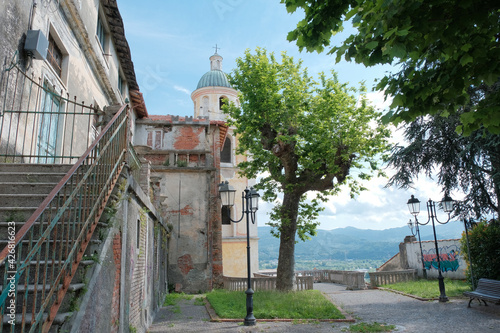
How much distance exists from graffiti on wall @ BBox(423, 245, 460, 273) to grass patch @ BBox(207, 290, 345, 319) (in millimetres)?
9608

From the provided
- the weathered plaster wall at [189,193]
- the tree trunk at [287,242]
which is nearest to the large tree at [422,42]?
the tree trunk at [287,242]

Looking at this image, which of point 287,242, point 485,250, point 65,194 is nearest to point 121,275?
point 65,194

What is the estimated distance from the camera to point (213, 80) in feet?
131

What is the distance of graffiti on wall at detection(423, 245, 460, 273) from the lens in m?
19.2

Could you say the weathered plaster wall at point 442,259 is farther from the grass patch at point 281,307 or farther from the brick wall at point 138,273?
the brick wall at point 138,273

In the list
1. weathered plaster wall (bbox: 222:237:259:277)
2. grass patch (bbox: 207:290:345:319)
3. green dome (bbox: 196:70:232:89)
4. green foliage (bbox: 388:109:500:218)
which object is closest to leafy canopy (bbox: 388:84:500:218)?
green foliage (bbox: 388:109:500:218)

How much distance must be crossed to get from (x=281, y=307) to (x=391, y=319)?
11.0ft

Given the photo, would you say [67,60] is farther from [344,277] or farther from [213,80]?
[213,80]

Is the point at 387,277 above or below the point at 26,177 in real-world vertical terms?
below

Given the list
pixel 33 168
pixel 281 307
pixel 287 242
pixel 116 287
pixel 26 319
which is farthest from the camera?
pixel 287 242

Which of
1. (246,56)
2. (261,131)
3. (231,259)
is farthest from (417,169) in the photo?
(231,259)

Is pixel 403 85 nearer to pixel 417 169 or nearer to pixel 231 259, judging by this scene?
pixel 417 169

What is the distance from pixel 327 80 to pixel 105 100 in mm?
9843

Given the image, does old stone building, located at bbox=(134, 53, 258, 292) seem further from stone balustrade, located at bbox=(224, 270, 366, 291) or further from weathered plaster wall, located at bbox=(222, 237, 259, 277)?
weathered plaster wall, located at bbox=(222, 237, 259, 277)
